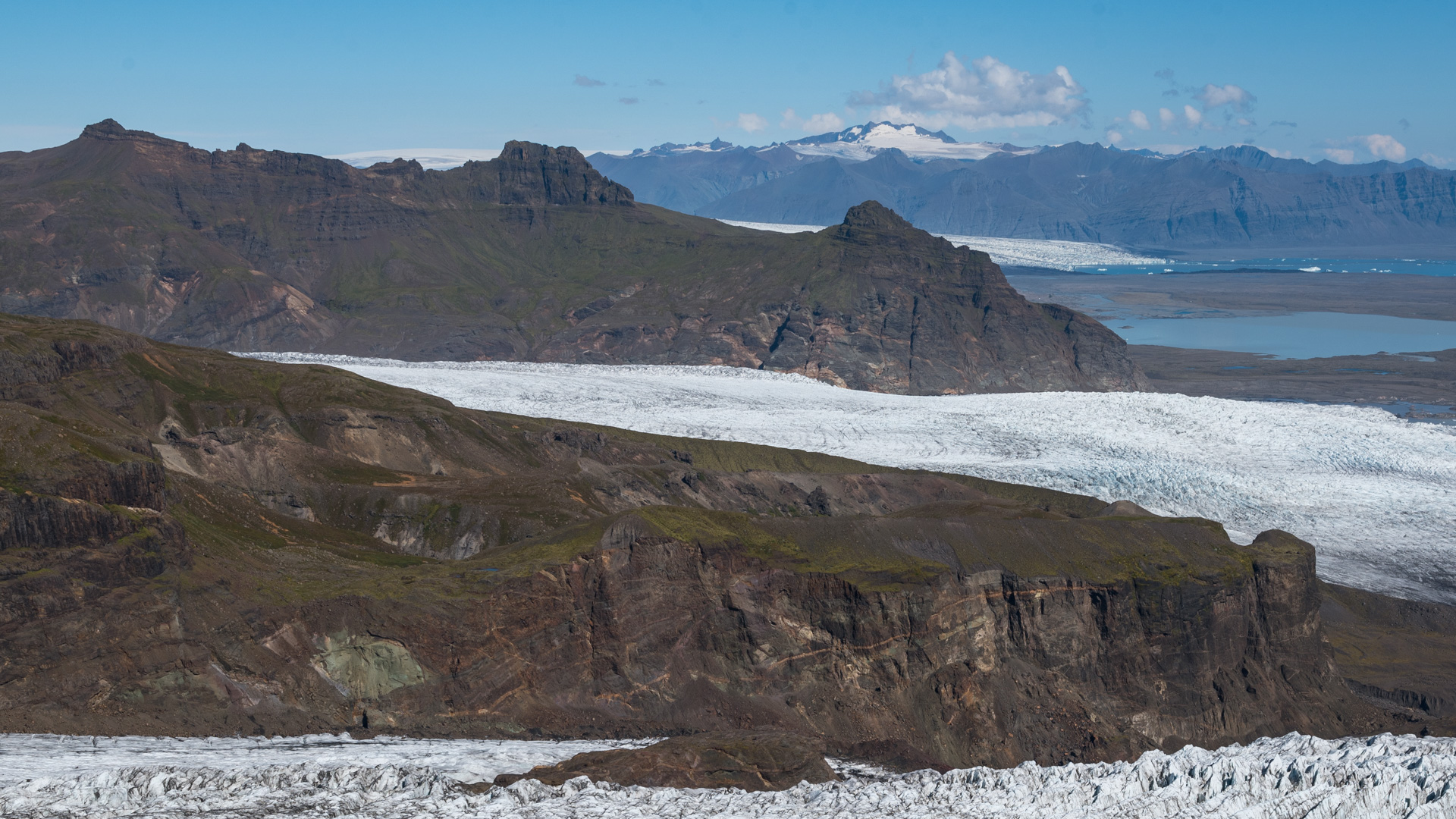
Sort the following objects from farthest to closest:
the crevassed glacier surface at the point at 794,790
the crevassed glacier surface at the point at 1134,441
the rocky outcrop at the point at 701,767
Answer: the crevassed glacier surface at the point at 1134,441, the rocky outcrop at the point at 701,767, the crevassed glacier surface at the point at 794,790

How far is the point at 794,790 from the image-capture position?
50.0 metres

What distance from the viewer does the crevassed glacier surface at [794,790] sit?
44750mm

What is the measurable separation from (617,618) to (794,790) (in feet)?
70.8

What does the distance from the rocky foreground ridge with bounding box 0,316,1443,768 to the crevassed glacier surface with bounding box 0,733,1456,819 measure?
8.79m

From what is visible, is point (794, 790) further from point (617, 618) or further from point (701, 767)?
A: point (617, 618)

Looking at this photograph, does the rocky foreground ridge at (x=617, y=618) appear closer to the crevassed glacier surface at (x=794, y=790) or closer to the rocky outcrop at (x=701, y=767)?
the rocky outcrop at (x=701, y=767)

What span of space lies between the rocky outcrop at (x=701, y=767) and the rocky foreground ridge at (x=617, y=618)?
7.40 meters

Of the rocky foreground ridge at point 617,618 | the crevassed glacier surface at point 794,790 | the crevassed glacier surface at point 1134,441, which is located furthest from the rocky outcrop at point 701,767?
the crevassed glacier surface at point 1134,441

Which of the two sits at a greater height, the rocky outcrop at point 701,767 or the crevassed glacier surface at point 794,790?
the crevassed glacier surface at point 794,790

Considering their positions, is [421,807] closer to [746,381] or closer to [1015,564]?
[1015,564]

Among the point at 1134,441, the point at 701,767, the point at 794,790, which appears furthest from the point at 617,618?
the point at 1134,441

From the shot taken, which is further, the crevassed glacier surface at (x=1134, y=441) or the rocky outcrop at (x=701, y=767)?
the crevassed glacier surface at (x=1134, y=441)

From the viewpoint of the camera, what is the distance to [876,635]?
7138cm

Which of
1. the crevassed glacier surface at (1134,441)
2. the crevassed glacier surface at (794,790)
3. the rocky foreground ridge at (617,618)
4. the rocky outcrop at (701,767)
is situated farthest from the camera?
the crevassed glacier surface at (1134,441)
